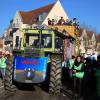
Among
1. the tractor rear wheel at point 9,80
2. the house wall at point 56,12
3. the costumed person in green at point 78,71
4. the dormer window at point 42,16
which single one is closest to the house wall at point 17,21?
the dormer window at point 42,16

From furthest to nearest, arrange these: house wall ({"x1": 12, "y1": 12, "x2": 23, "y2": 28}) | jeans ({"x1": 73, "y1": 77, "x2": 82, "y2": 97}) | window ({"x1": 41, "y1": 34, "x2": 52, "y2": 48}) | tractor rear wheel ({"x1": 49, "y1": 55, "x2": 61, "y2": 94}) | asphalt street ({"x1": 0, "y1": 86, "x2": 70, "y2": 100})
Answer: house wall ({"x1": 12, "y1": 12, "x2": 23, "y2": 28}) → window ({"x1": 41, "y1": 34, "x2": 52, "y2": 48}) → tractor rear wheel ({"x1": 49, "y1": 55, "x2": 61, "y2": 94}) → jeans ({"x1": 73, "y1": 77, "x2": 82, "y2": 97}) → asphalt street ({"x1": 0, "y1": 86, "x2": 70, "y2": 100})

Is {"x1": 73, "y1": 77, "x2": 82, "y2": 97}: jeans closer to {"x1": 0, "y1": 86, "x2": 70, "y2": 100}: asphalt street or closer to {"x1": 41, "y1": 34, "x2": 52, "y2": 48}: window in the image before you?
{"x1": 0, "y1": 86, "x2": 70, "y2": 100}: asphalt street

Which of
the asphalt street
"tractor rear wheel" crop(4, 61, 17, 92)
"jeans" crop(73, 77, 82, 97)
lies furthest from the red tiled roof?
"jeans" crop(73, 77, 82, 97)

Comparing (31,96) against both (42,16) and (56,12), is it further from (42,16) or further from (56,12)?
(56,12)

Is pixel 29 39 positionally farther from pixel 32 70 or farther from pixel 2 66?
pixel 2 66

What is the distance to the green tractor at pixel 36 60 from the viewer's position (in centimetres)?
1873

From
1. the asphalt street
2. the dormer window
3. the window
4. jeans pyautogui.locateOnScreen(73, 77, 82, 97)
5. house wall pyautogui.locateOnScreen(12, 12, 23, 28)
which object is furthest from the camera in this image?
house wall pyautogui.locateOnScreen(12, 12, 23, 28)

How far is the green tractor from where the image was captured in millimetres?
18734

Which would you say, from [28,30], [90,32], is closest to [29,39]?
[28,30]

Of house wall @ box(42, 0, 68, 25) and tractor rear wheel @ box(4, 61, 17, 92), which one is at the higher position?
house wall @ box(42, 0, 68, 25)

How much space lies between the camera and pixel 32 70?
18938 mm

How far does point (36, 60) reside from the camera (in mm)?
19062

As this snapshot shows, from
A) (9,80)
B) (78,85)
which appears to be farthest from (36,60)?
(78,85)

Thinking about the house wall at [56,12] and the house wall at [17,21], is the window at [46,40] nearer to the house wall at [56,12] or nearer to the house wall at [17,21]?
the house wall at [56,12]
